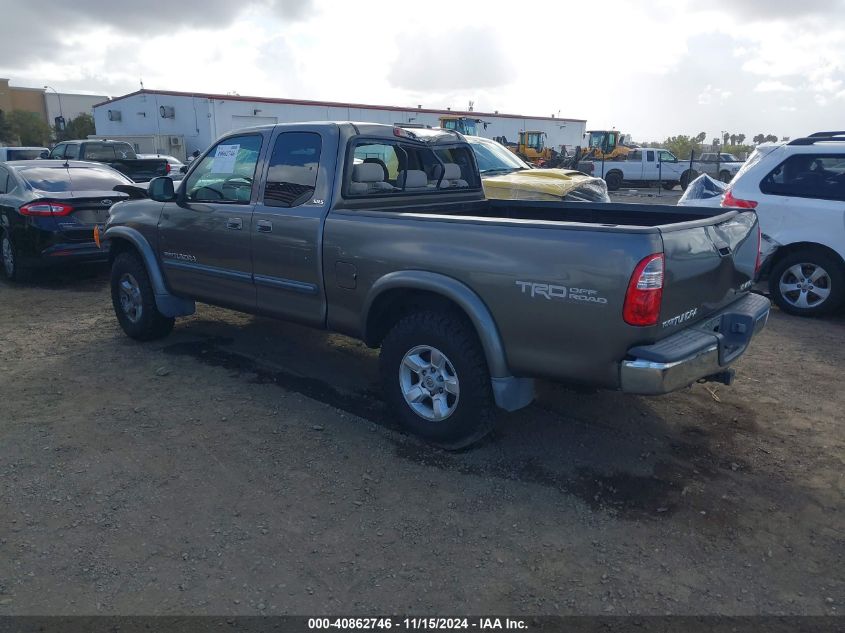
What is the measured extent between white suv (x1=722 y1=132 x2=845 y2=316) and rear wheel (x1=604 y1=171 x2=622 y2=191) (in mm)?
21715

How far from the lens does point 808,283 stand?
23.4 feet

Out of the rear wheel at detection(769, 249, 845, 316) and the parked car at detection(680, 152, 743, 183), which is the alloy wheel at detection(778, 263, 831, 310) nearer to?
the rear wheel at detection(769, 249, 845, 316)

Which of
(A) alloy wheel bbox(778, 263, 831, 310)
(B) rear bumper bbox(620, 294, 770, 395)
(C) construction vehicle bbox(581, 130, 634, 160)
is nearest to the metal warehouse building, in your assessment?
(C) construction vehicle bbox(581, 130, 634, 160)

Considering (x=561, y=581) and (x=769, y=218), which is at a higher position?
(x=769, y=218)

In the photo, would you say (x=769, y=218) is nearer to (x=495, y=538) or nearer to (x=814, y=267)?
(x=814, y=267)

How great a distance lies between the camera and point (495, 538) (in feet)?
10.5

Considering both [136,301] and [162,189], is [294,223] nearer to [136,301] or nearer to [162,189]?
[162,189]

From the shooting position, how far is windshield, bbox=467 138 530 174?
10070 millimetres

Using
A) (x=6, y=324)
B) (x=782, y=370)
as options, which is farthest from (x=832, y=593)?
(x=6, y=324)

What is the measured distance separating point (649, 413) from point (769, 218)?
12.4ft

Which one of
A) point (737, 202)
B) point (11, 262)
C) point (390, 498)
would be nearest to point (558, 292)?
point (390, 498)

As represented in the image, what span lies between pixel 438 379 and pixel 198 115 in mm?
34630

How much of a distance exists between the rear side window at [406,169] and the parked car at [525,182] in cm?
253

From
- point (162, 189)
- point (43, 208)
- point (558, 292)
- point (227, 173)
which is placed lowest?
point (558, 292)
